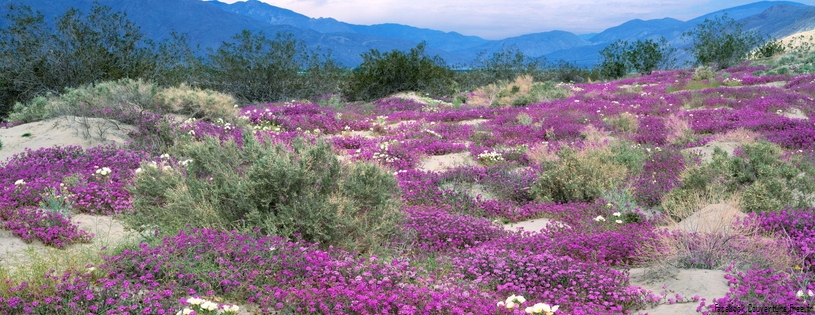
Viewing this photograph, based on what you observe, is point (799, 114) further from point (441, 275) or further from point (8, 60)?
point (8, 60)

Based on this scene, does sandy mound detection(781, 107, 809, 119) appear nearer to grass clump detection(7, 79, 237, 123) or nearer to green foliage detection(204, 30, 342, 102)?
grass clump detection(7, 79, 237, 123)

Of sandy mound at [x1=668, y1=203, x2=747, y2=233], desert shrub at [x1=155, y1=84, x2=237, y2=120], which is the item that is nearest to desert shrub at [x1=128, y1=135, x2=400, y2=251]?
sandy mound at [x1=668, y1=203, x2=747, y2=233]

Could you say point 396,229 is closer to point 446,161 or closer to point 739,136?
point 446,161

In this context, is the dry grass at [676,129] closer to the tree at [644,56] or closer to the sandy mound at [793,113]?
the sandy mound at [793,113]

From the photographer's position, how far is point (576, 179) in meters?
8.34

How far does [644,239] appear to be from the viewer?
5.59 m

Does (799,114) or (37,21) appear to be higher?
(37,21)

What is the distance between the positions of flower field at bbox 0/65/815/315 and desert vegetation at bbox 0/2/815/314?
0.02 m

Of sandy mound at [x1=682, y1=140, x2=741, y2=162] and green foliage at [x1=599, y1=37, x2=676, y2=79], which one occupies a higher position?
green foliage at [x1=599, y1=37, x2=676, y2=79]

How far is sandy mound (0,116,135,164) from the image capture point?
10.9m

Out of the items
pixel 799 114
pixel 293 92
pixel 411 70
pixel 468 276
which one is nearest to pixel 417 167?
pixel 468 276

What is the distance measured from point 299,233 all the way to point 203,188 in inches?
53.0

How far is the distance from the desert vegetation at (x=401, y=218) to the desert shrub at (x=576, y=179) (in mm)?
38

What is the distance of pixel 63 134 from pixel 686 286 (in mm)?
12363
